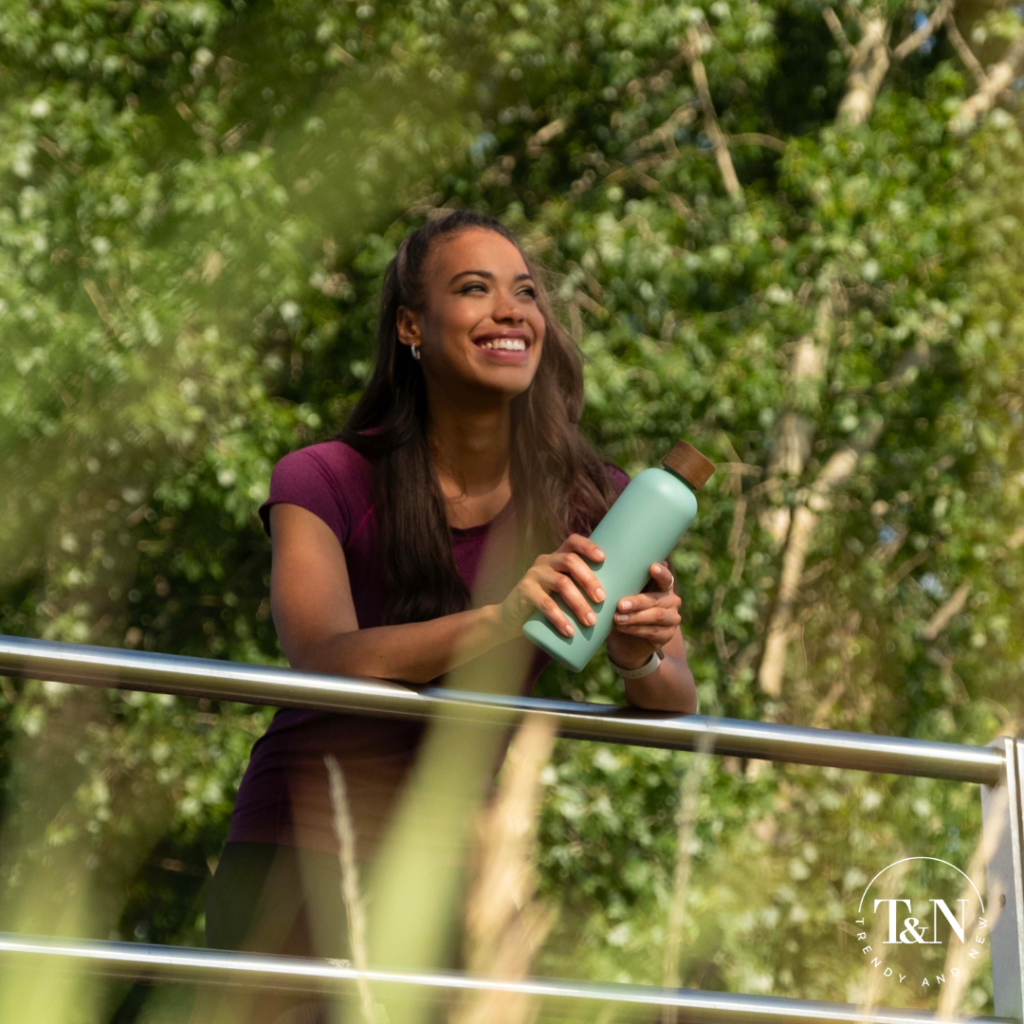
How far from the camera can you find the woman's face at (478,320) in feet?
5.54

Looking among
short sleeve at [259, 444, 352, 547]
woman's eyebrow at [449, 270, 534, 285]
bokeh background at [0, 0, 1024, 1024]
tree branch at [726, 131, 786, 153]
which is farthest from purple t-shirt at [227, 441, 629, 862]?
tree branch at [726, 131, 786, 153]

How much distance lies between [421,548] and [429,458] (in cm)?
19

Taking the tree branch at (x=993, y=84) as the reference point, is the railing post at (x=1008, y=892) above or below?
below

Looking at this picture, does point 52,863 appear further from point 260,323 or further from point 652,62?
point 652,62

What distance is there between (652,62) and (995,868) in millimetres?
4424

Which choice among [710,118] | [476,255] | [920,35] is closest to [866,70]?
[920,35]

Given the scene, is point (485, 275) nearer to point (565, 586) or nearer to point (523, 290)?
point (523, 290)

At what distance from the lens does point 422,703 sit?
120cm

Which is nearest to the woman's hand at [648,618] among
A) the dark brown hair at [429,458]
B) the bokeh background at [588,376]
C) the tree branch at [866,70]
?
the dark brown hair at [429,458]

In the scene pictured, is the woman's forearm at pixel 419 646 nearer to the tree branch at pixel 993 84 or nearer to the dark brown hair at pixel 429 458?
the dark brown hair at pixel 429 458

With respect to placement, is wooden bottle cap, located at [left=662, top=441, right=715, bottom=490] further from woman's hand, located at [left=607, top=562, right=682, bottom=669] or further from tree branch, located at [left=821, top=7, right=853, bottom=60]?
tree branch, located at [left=821, top=7, right=853, bottom=60]

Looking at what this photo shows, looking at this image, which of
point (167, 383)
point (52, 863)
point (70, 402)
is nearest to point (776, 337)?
point (167, 383)

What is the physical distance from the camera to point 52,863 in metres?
4.57

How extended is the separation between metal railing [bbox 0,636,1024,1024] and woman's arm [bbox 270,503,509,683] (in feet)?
0.37
